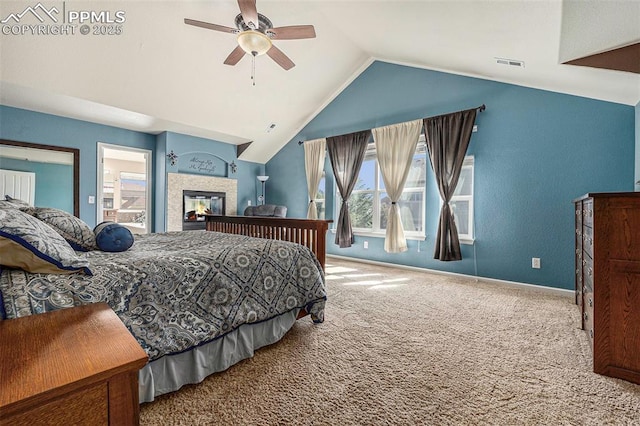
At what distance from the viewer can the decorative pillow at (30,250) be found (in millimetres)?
1092

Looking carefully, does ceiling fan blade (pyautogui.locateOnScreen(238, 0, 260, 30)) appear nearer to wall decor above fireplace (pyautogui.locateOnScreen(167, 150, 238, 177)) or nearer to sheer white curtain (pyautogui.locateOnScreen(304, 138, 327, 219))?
sheer white curtain (pyautogui.locateOnScreen(304, 138, 327, 219))

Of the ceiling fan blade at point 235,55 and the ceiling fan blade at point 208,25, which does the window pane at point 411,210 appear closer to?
the ceiling fan blade at point 235,55

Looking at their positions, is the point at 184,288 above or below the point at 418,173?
below

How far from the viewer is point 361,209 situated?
16.8 feet

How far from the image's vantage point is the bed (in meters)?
1.17

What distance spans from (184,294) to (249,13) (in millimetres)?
2318

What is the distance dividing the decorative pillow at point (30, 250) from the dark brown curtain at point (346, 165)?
408 cm

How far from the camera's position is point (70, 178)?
178 inches

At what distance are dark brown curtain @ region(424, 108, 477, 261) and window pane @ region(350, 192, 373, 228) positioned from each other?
1315mm


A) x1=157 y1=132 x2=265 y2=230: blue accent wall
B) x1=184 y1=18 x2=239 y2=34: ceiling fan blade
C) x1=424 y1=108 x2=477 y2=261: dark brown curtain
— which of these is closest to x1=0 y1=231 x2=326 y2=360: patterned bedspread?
x1=184 y1=18 x2=239 y2=34: ceiling fan blade

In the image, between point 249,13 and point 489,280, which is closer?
point 249,13

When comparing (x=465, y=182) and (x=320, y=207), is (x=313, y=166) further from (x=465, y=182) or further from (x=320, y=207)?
(x=465, y=182)

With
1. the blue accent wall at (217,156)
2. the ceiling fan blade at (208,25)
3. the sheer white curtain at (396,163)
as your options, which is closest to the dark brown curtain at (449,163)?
the sheer white curtain at (396,163)

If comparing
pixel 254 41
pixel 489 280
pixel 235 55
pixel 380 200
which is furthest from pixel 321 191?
pixel 254 41
